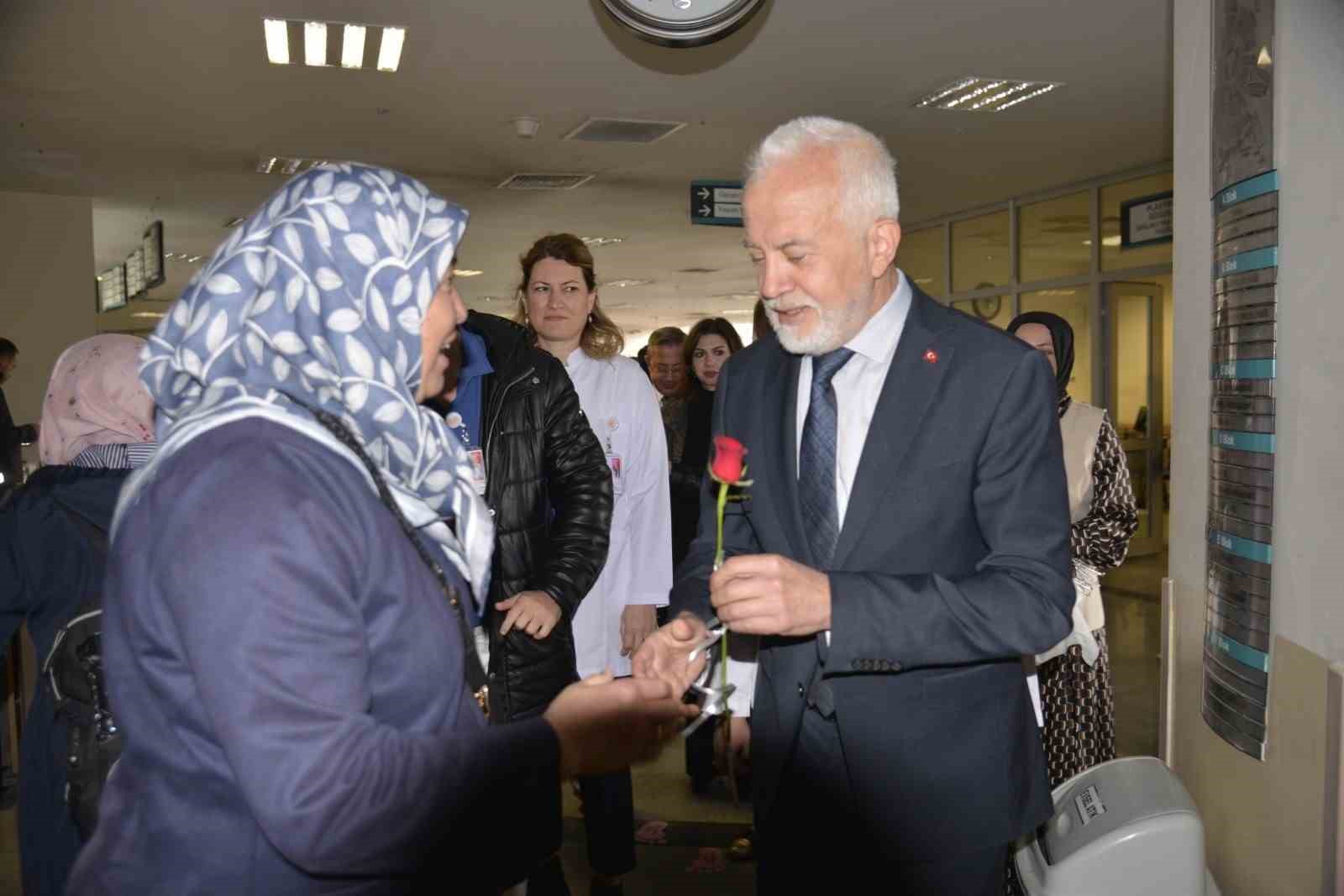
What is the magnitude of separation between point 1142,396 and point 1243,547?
376 inches

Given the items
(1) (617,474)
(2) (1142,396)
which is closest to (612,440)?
(1) (617,474)

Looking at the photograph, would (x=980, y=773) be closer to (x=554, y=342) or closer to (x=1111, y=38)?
(x=554, y=342)

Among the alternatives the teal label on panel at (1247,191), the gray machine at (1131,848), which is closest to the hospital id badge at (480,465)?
the gray machine at (1131,848)

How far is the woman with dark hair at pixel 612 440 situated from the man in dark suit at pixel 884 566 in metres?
1.59

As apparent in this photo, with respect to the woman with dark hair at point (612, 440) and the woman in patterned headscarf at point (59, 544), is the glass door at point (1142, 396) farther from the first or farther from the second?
the woman in patterned headscarf at point (59, 544)

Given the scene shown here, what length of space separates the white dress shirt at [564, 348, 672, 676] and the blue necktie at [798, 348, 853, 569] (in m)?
1.70

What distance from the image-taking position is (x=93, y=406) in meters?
2.32

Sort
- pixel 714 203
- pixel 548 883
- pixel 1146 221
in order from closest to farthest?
pixel 548 883 < pixel 714 203 < pixel 1146 221

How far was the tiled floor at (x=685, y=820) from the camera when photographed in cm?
355

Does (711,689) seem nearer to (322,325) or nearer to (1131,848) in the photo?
(322,325)

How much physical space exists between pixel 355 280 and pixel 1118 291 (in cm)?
1082

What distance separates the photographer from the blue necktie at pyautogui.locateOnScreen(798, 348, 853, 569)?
1758mm

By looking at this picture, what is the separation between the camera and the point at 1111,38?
6.18 m

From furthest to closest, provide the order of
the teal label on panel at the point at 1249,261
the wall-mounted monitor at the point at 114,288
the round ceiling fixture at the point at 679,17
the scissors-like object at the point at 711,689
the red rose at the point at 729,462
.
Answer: the wall-mounted monitor at the point at 114,288
the round ceiling fixture at the point at 679,17
the teal label on panel at the point at 1249,261
the scissors-like object at the point at 711,689
the red rose at the point at 729,462
